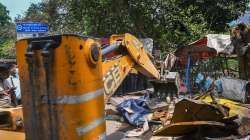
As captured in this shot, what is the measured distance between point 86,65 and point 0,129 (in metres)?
1.43

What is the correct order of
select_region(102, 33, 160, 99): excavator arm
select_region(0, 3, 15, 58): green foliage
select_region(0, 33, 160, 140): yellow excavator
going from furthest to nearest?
1. select_region(0, 3, 15, 58): green foliage
2. select_region(102, 33, 160, 99): excavator arm
3. select_region(0, 33, 160, 140): yellow excavator

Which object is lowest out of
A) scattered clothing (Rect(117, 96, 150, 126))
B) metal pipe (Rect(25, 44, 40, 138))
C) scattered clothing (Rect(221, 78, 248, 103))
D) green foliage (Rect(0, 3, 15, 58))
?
scattered clothing (Rect(117, 96, 150, 126))

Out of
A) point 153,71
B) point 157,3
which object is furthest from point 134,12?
point 153,71

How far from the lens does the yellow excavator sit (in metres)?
2.78

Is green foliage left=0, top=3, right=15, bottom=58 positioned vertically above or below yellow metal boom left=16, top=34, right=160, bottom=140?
above

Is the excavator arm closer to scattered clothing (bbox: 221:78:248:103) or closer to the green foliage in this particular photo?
scattered clothing (bbox: 221:78:248:103)

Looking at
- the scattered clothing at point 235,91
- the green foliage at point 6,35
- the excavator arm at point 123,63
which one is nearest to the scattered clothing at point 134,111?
the excavator arm at point 123,63

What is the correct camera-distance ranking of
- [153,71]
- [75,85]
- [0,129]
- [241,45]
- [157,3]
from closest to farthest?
[75,85] → [0,129] → [153,71] → [241,45] → [157,3]

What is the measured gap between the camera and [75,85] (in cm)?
276

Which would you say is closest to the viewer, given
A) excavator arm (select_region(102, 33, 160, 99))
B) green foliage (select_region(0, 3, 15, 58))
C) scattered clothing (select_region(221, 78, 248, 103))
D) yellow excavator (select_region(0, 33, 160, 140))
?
yellow excavator (select_region(0, 33, 160, 140))

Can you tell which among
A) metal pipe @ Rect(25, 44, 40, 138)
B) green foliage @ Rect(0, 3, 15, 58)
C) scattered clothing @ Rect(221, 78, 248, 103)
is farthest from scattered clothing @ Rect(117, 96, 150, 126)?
green foliage @ Rect(0, 3, 15, 58)

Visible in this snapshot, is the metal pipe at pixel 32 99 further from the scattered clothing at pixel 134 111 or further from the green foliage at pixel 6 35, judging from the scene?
the green foliage at pixel 6 35

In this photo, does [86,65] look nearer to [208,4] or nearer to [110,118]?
[110,118]

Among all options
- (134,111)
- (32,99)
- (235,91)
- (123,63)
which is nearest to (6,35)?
(134,111)
